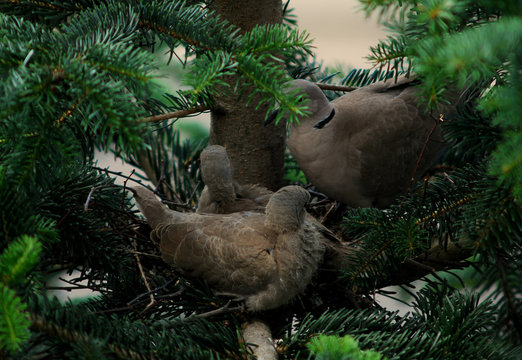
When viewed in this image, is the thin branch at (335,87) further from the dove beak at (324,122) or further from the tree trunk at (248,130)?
the tree trunk at (248,130)

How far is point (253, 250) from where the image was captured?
138cm

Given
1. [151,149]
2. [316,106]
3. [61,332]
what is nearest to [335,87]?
[316,106]

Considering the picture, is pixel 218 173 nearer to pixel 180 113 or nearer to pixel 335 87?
pixel 180 113

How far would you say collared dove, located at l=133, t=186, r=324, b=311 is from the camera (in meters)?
1.33

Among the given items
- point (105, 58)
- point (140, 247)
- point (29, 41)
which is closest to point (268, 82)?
point (105, 58)

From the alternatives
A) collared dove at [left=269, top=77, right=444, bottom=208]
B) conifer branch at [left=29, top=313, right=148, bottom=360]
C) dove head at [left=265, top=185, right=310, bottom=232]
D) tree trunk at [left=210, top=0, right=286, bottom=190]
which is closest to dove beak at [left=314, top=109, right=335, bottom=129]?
collared dove at [left=269, top=77, right=444, bottom=208]

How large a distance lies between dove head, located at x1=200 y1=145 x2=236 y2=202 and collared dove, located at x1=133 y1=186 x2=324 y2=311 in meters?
0.22

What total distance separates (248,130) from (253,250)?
0.46m

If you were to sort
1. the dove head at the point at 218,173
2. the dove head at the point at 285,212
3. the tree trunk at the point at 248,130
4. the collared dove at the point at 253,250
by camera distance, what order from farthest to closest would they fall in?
the dove head at the point at 218,173, the tree trunk at the point at 248,130, the dove head at the point at 285,212, the collared dove at the point at 253,250

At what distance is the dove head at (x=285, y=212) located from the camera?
4.70ft

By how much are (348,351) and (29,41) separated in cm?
66

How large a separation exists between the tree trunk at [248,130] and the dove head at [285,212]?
27 centimetres

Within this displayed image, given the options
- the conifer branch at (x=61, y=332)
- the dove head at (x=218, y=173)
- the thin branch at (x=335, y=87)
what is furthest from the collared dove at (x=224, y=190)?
the conifer branch at (x=61, y=332)

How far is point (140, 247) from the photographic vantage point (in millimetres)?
1639
